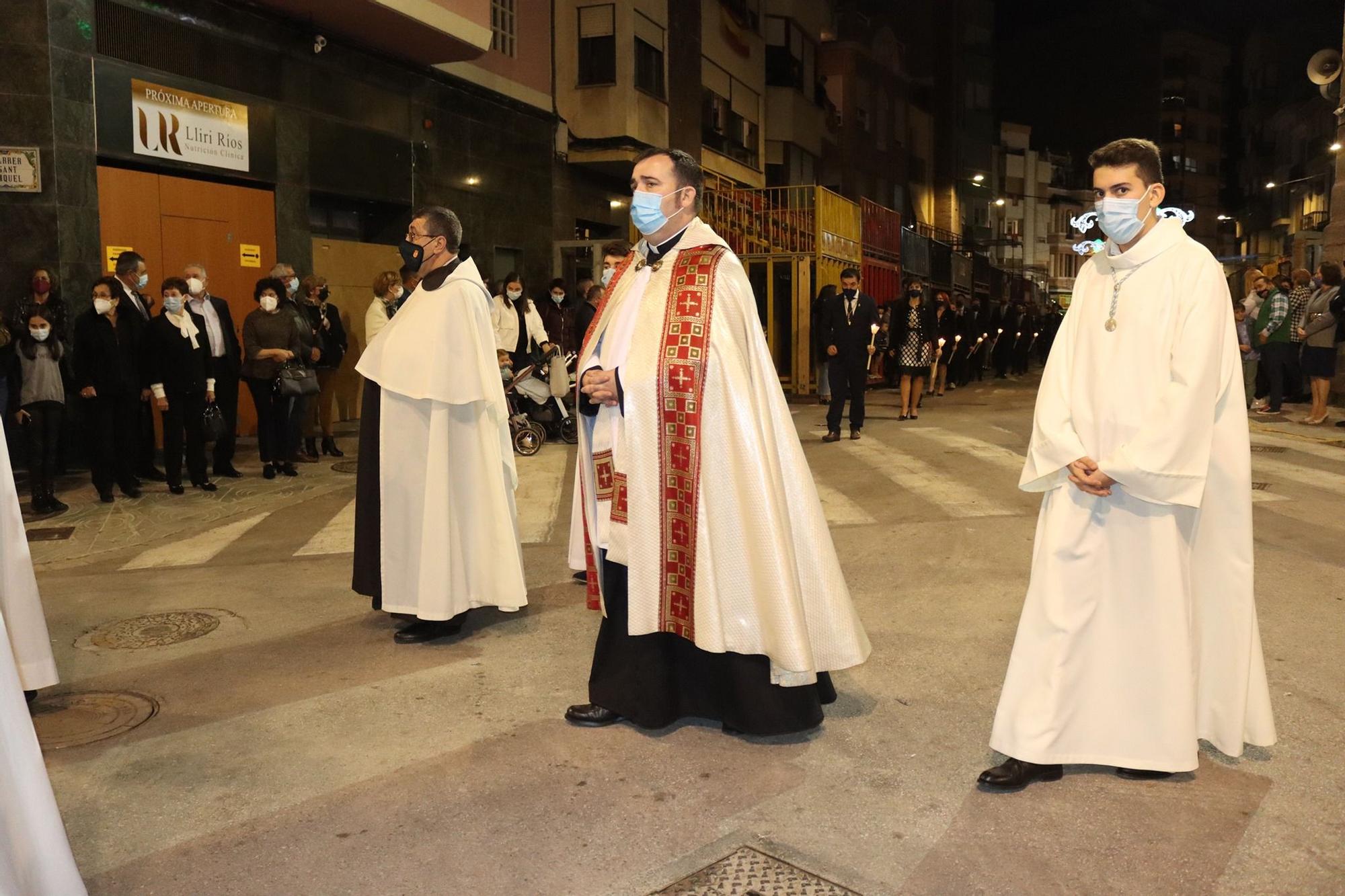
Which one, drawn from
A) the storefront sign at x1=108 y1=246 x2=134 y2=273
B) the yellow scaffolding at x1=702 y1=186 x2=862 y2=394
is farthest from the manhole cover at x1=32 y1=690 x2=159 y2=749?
the yellow scaffolding at x1=702 y1=186 x2=862 y2=394

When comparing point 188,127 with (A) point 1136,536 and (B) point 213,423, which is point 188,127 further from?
(A) point 1136,536

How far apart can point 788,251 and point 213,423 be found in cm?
1339

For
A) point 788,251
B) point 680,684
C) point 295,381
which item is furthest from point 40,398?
point 788,251

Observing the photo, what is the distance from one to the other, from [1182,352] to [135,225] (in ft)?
37.7

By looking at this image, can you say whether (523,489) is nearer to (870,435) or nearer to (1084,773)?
(870,435)

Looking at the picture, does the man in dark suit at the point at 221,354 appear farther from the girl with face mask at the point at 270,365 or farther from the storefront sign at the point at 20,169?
the storefront sign at the point at 20,169

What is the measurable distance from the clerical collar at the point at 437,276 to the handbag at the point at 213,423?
209 inches

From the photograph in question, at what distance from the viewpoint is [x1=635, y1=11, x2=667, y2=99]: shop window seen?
21875mm

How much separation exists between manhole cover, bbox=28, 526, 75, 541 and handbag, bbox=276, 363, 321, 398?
281 centimetres

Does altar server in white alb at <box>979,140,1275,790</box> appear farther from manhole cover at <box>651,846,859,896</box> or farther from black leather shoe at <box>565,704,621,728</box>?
black leather shoe at <box>565,704,621,728</box>

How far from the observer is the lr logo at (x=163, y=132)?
12188 millimetres

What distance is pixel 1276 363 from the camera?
16031mm

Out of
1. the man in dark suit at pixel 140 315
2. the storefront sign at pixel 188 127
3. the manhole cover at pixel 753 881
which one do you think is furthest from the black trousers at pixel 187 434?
the manhole cover at pixel 753 881

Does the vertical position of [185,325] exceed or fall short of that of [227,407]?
it exceeds it
